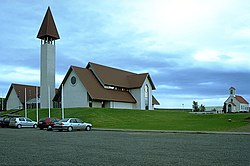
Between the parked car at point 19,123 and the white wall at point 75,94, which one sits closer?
the parked car at point 19,123

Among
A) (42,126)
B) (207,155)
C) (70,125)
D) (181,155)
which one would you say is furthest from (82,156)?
(42,126)

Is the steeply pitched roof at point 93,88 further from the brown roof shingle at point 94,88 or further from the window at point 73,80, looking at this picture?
the window at point 73,80

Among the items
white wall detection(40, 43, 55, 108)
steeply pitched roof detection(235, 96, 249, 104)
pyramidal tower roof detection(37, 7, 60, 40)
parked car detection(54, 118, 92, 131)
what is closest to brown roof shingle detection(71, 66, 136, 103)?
white wall detection(40, 43, 55, 108)

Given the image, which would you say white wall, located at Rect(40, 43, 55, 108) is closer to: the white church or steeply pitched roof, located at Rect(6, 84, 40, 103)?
the white church

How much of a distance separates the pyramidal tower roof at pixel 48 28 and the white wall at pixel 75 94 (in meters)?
8.79

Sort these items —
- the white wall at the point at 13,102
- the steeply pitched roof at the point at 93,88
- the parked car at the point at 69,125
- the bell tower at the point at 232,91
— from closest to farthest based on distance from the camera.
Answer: the parked car at the point at 69,125, the steeply pitched roof at the point at 93,88, the white wall at the point at 13,102, the bell tower at the point at 232,91

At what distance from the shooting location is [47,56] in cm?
6444

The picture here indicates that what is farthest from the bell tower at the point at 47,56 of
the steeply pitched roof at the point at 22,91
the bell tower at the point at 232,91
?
the bell tower at the point at 232,91

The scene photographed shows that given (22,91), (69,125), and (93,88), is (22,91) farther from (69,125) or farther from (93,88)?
(69,125)

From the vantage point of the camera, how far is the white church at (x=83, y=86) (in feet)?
204

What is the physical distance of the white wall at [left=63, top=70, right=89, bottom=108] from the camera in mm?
61719

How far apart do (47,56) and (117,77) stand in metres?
15.9

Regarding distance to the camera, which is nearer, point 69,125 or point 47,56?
point 69,125

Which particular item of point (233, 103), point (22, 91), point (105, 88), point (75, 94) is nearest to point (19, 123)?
point (75, 94)
